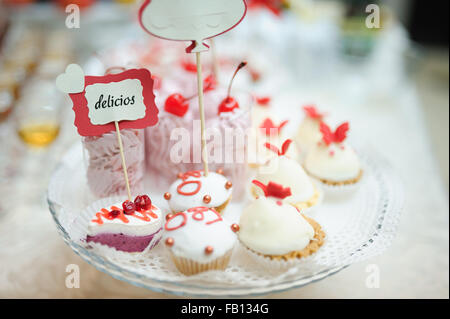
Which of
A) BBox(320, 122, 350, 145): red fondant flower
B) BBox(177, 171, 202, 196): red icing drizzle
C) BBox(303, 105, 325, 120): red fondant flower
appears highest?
BBox(303, 105, 325, 120): red fondant flower

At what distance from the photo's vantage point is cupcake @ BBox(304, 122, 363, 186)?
148 cm

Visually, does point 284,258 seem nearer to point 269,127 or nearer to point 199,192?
point 199,192

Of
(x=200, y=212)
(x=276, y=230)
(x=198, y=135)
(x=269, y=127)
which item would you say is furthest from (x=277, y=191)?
(x=269, y=127)

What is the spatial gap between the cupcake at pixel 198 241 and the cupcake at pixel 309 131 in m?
0.71

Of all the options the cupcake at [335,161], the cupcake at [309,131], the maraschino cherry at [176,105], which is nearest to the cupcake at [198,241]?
the maraschino cherry at [176,105]

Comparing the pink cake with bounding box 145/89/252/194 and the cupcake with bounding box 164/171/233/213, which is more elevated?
the pink cake with bounding box 145/89/252/194

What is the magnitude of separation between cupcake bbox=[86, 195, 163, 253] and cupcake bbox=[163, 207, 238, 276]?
0.06 m

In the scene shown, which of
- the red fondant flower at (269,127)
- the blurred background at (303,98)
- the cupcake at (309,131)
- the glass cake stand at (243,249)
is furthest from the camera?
the cupcake at (309,131)

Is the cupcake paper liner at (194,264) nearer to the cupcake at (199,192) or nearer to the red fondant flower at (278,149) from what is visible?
the cupcake at (199,192)

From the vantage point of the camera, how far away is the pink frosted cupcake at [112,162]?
1.27 metres

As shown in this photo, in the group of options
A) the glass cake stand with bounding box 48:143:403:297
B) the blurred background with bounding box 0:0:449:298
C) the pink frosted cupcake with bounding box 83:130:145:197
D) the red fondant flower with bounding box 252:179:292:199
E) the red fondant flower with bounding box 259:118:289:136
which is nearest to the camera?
the glass cake stand with bounding box 48:143:403:297

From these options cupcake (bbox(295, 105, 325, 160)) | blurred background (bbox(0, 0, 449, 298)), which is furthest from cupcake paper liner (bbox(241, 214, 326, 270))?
cupcake (bbox(295, 105, 325, 160))

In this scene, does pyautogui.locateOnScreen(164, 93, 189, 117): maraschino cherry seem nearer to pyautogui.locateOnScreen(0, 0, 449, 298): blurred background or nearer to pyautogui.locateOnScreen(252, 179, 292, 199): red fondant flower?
pyautogui.locateOnScreen(252, 179, 292, 199): red fondant flower
